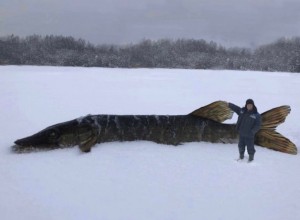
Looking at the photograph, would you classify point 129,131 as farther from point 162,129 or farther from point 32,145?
point 32,145

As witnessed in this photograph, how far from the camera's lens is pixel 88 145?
7.23 meters

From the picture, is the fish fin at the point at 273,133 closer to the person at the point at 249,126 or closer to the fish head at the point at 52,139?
the person at the point at 249,126

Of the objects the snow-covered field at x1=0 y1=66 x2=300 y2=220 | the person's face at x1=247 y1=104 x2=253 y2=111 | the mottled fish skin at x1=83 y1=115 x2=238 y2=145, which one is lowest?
the snow-covered field at x1=0 y1=66 x2=300 y2=220

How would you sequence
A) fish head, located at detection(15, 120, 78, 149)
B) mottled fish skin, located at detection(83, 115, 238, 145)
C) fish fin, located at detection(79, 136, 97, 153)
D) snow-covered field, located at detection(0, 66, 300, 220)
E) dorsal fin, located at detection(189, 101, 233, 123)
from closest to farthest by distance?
snow-covered field, located at detection(0, 66, 300, 220) < fish fin, located at detection(79, 136, 97, 153) < fish head, located at detection(15, 120, 78, 149) < mottled fish skin, located at detection(83, 115, 238, 145) < dorsal fin, located at detection(189, 101, 233, 123)

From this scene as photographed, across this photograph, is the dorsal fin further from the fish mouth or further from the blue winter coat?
the fish mouth

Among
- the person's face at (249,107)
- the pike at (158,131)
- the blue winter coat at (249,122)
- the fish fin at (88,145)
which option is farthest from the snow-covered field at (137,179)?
the person's face at (249,107)

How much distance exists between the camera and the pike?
24.3 feet

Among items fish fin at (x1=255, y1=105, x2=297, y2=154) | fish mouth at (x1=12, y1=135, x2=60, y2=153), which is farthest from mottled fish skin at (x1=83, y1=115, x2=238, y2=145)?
fish mouth at (x1=12, y1=135, x2=60, y2=153)

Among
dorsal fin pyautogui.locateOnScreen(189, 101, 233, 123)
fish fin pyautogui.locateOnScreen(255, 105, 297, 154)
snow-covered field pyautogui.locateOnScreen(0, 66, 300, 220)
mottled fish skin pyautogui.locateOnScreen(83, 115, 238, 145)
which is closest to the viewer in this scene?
snow-covered field pyautogui.locateOnScreen(0, 66, 300, 220)

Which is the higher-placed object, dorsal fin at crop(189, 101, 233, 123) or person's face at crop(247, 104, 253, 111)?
person's face at crop(247, 104, 253, 111)

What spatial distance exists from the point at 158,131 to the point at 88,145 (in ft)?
4.69

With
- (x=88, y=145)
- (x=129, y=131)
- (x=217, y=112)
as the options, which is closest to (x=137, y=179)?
(x=88, y=145)

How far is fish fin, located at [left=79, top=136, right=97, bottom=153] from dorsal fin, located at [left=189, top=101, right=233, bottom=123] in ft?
6.82

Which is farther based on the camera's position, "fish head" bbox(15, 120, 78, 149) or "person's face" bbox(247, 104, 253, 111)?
"fish head" bbox(15, 120, 78, 149)
